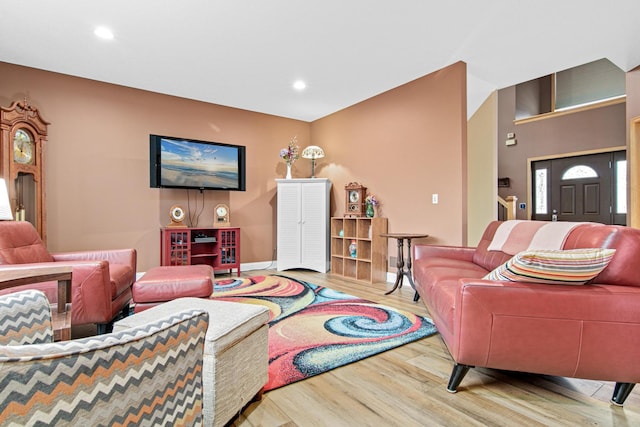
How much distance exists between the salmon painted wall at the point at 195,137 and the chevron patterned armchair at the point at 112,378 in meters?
3.44

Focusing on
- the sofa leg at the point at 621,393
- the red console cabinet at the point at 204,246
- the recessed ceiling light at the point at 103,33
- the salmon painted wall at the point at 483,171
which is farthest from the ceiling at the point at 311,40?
the sofa leg at the point at 621,393

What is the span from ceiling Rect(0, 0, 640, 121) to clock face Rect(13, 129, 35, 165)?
836 millimetres

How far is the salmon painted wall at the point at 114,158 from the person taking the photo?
3783 millimetres

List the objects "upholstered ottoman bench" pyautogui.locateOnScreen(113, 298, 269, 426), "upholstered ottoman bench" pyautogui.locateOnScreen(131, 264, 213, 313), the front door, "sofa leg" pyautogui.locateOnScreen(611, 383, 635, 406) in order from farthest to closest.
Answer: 1. the front door
2. "upholstered ottoman bench" pyautogui.locateOnScreen(131, 264, 213, 313)
3. "sofa leg" pyautogui.locateOnScreen(611, 383, 635, 406)
4. "upholstered ottoman bench" pyautogui.locateOnScreen(113, 298, 269, 426)

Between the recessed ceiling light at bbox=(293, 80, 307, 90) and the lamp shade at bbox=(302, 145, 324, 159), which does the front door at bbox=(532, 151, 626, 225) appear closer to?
the lamp shade at bbox=(302, 145, 324, 159)

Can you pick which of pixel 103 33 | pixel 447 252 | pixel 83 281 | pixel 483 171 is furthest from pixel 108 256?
pixel 483 171

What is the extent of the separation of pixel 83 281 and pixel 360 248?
3.15 m

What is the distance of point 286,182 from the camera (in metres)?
5.14

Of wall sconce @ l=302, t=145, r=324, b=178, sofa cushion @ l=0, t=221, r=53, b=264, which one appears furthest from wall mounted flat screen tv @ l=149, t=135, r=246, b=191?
sofa cushion @ l=0, t=221, r=53, b=264

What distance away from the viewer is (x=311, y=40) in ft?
10.3

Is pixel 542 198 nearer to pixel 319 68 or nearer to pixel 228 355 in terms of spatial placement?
pixel 319 68

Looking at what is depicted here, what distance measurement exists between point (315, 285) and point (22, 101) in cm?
387

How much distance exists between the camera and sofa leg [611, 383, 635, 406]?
5.06 feet

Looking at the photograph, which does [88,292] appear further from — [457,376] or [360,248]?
[360,248]
